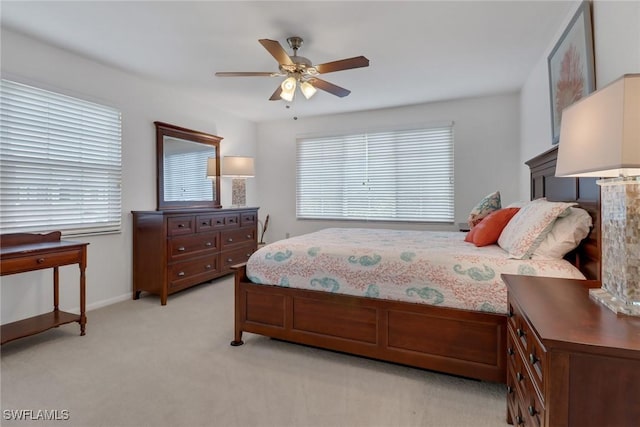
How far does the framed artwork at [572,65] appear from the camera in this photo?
2023 mm

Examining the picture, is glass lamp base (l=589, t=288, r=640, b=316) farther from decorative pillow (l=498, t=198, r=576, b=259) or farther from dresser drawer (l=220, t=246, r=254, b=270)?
dresser drawer (l=220, t=246, r=254, b=270)

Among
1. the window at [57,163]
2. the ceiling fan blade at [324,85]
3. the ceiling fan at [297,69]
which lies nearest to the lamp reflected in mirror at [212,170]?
the window at [57,163]

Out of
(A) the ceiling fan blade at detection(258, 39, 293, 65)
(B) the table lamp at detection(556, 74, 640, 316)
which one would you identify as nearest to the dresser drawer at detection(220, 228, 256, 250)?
(A) the ceiling fan blade at detection(258, 39, 293, 65)

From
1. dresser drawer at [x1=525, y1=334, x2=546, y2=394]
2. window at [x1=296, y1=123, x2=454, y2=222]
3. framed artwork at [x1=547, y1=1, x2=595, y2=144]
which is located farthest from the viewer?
window at [x1=296, y1=123, x2=454, y2=222]

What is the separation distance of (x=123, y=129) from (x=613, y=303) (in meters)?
4.20

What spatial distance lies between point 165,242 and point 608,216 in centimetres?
356

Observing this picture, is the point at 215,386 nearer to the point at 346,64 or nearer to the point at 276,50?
the point at 276,50

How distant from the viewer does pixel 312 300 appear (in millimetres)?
2307

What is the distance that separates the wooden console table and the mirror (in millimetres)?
1369

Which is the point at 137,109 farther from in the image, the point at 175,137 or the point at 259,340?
the point at 259,340

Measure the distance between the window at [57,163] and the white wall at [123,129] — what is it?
11 cm

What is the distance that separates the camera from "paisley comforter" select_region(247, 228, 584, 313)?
1.86m

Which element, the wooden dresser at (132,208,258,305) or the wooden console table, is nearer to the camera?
the wooden console table

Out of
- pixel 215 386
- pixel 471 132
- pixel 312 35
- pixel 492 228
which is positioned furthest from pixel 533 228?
pixel 471 132
